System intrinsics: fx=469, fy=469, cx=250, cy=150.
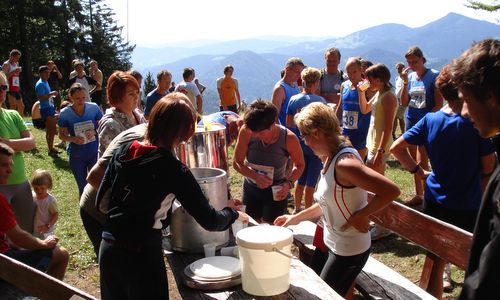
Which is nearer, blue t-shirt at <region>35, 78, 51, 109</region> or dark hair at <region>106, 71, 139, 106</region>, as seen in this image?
dark hair at <region>106, 71, 139, 106</region>

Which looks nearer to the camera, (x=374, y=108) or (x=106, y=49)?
(x=374, y=108)

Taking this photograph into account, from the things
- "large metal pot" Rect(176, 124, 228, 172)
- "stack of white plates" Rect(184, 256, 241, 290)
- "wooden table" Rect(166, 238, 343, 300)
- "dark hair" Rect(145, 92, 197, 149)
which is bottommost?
"wooden table" Rect(166, 238, 343, 300)

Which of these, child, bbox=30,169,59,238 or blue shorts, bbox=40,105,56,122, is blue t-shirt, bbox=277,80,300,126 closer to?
child, bbox=30,169,59,238

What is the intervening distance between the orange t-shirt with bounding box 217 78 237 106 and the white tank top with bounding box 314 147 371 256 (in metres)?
8.68

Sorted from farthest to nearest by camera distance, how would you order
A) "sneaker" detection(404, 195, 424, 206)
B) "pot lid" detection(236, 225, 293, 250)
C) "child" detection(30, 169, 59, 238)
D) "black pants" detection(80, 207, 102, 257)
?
"sneaker" detection(404, 195, 424, 206)
"child" detection(30, 169, 59, 238)
"black pants" detection(80, 207, 102, 257)
"pot lid" detection(236, 225, 293, 250)

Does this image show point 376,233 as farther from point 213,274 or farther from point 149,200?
point 149,200

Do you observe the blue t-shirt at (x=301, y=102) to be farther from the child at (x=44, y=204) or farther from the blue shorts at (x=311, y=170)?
the child at (x=44, y=204)

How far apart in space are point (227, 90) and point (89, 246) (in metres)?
6.57

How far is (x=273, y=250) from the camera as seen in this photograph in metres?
1.87

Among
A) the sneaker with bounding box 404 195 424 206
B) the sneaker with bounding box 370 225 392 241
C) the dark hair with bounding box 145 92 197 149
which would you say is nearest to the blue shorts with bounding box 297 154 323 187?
the sneaker with bounding box 370 225 392 241

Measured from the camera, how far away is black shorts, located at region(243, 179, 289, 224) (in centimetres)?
391

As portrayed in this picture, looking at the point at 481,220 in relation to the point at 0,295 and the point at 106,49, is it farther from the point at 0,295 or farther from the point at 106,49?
the point at 106,49

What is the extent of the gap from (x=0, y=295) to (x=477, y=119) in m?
2.80

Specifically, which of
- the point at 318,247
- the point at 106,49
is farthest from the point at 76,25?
the point at 318,247
